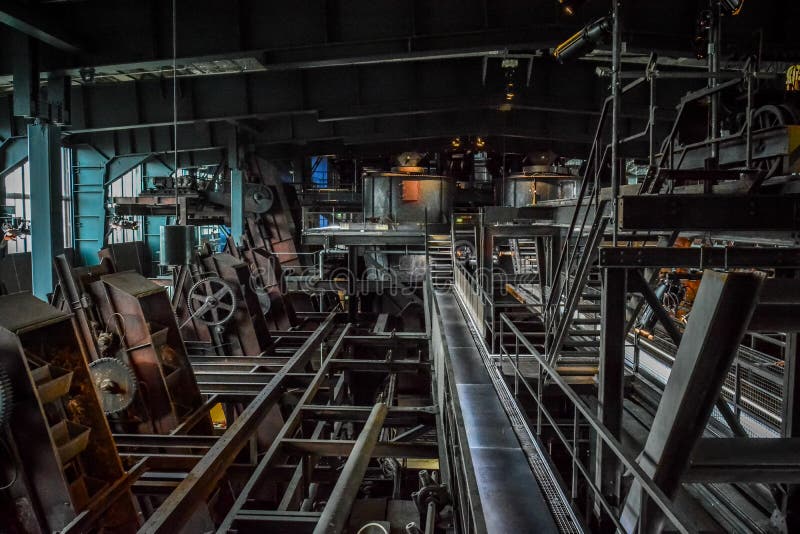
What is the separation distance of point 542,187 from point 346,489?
2293 centimetres

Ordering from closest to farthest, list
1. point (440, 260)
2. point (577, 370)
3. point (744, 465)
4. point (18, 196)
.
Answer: point (744, 465), point (577, 370), point (440, 260), point (18, 196)

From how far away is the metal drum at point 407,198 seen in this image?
2352 cm

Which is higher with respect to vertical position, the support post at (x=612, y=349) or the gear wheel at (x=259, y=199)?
the gear wheel at (x=259, y=199)

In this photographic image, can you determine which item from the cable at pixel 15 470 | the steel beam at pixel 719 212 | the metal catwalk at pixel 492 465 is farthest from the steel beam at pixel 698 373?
the cable at pixel 15 470

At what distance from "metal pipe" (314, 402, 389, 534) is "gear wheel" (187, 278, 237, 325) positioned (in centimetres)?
659

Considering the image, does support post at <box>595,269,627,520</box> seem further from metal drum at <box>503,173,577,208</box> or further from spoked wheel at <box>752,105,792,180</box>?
metal drum at <box>503,173,577,208</box>

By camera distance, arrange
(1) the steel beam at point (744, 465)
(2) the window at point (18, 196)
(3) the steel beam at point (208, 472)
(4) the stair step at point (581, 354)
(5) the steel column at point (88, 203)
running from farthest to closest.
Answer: (5) the steel column at point (88, 203) → (2) the window at point (18, 196) → (4) the stair step at point (581, 354) → (3) the steel beam at point (208, 472) → (1) the steel beam at point (744, 465)

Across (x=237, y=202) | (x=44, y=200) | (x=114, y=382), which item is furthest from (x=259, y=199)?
(x=114, y=382)

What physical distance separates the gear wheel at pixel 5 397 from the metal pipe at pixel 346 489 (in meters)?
3.01

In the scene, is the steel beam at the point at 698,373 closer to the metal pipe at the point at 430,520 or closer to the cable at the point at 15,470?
the metal pipe at the point at 430,520

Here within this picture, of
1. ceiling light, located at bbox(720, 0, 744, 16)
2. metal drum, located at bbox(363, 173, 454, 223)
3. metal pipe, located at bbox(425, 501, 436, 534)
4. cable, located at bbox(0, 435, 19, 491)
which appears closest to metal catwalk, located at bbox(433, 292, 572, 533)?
metal pipe, located at bbox(425, 501, 436, 534)

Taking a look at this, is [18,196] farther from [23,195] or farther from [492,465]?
[492,465]

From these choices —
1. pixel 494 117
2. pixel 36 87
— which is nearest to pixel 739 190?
pixel 36 87

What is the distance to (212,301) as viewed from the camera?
37.2ft
